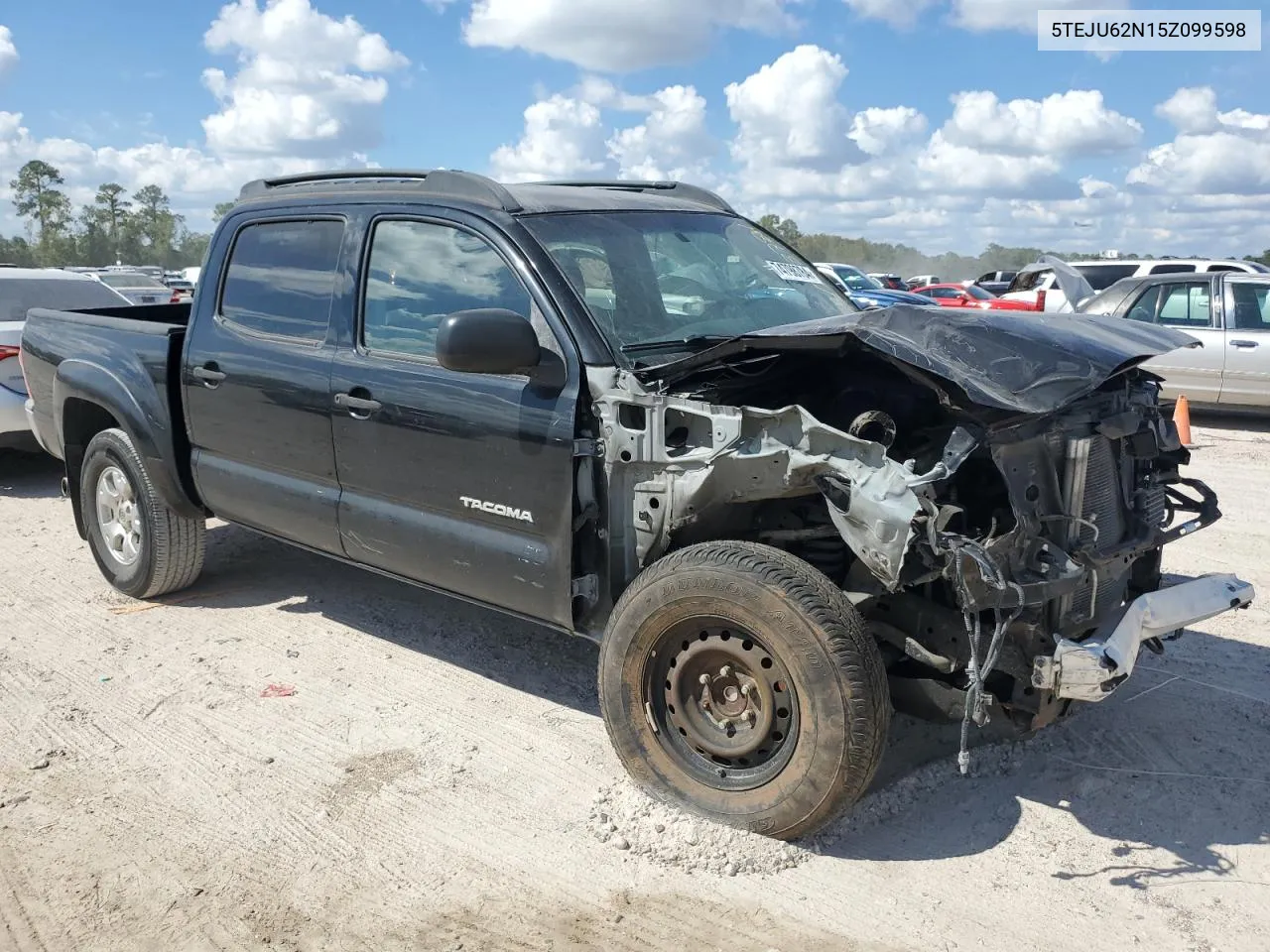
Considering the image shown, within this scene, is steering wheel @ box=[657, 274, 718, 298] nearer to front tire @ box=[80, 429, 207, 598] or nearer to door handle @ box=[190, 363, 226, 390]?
door handle @ box=[190, 363, 226, 390]

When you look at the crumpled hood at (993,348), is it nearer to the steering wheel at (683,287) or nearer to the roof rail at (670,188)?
the steering wheel at (683,287)

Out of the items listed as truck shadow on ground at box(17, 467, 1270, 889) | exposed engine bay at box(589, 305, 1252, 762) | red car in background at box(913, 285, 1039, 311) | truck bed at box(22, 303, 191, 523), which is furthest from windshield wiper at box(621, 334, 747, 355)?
red car in background at box(913, 285, 1039, 311)

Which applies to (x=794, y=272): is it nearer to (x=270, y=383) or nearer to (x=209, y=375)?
(x=270, y=383)

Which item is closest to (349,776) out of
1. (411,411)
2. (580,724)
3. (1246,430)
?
(580,724)

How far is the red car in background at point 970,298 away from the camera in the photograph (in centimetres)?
1538

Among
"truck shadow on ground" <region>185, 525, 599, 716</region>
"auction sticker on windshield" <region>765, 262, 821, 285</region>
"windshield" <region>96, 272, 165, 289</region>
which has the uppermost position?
"windshield" <region>96, 272, 165, 289</region>

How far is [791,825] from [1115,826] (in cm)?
109

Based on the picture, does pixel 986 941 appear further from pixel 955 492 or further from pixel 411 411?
pixel 411 411

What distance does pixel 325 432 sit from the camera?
4.29m

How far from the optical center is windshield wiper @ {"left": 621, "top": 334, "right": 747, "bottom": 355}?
3.68m

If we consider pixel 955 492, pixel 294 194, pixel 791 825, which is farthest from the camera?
pixel 294 194

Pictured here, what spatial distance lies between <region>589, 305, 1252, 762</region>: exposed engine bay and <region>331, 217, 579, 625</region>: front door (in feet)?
0.73

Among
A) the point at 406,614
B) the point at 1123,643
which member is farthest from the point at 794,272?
the point at 406,614

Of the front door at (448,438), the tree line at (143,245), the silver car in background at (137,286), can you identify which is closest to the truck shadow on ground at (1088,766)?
the front door at (448,438)
